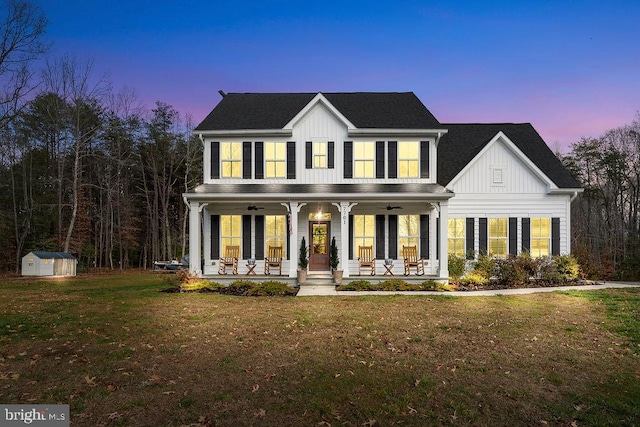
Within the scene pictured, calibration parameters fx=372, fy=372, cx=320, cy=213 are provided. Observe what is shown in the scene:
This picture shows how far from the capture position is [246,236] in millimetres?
16562

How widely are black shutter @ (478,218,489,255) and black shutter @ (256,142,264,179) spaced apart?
10.2 m

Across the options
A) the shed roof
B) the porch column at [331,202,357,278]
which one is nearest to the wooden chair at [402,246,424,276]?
the porch column at [331,202,357,278]

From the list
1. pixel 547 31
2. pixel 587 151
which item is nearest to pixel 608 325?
pixel 547 31

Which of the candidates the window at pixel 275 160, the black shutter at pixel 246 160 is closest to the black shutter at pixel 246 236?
the black shutter at pixel 246 160

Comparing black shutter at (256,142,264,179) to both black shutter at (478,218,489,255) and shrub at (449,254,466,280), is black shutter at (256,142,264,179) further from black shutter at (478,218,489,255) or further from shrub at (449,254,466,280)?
black shutter at (478,218,489,255)

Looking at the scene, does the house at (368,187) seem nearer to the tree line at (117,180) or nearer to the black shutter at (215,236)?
the black shutter at (215,236)

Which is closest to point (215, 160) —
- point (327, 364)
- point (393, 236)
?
point (393, 236)

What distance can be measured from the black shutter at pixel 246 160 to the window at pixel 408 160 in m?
6.77

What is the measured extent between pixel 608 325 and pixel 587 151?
29.9 m

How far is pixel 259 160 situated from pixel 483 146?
33.8ft

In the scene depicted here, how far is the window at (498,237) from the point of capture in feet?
55.4

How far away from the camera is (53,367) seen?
5727mm

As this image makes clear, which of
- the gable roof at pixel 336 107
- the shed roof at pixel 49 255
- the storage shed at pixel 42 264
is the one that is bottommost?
the storage shed at pixel 42 264

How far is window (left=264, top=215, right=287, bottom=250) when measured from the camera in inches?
653
